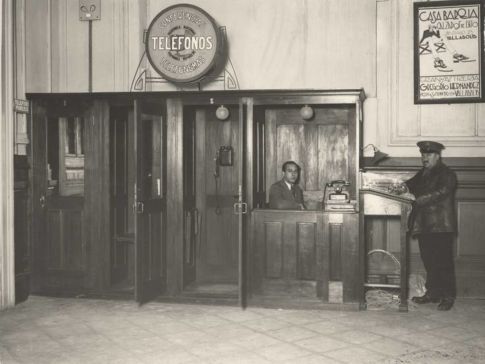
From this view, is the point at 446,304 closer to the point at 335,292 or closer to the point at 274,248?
the point at 335,292

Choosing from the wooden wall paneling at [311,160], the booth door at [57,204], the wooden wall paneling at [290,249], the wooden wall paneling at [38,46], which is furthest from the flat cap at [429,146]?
the wooden wall paneling at [38,46]

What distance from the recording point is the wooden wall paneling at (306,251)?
20.0 feet

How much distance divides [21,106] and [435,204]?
184 inches

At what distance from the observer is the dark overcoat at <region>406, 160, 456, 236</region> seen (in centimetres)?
607

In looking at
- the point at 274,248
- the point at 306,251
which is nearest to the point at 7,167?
the point at 274,248

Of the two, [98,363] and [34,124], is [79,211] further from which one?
[98,363]

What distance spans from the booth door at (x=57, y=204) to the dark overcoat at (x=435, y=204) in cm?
375

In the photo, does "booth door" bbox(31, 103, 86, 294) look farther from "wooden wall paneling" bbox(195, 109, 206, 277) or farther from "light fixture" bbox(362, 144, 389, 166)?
"light fixture" bbox(362, 144, 389, 166)

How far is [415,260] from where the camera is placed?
22.4 feet

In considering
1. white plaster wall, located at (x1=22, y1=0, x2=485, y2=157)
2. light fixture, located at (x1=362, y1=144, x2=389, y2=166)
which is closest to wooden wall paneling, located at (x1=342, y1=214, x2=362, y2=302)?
light fixture, located at (x1=362, y1=144, x2=389, y2=166)

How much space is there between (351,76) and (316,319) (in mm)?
3067

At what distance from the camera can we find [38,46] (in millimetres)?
7148

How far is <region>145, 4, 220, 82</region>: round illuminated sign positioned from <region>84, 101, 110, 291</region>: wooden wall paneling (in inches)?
38.6

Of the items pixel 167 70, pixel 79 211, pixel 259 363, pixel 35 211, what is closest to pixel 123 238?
pixel 79 211
